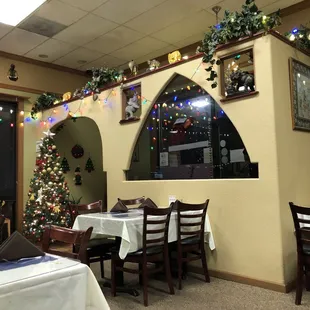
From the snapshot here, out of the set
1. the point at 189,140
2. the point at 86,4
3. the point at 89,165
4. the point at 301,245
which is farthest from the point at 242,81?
the point at 89,165

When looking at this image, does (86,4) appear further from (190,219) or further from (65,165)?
(65,165)

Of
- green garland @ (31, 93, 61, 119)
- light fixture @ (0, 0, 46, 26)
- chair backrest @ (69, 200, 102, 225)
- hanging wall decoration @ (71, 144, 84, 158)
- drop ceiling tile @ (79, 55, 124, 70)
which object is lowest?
chair backrest @ (69, 200, 102, 225)

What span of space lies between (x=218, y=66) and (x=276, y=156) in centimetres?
132

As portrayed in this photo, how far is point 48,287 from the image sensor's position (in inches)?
64.1

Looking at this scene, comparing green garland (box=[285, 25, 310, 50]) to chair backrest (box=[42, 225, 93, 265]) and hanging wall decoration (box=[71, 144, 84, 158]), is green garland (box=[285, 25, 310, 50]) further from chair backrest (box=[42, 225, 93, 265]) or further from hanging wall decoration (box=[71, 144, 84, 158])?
hanging wall decoration (box=[71, 144, 84, 158])

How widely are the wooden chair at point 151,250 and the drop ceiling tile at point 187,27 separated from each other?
3.38 meters

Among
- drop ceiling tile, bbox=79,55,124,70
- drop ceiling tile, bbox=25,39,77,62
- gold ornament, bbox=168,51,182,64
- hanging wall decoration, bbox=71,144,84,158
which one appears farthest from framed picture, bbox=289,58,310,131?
hanging wall decoration, bbox=71,144,84,158

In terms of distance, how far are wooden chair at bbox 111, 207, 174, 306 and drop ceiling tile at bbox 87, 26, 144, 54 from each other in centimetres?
356

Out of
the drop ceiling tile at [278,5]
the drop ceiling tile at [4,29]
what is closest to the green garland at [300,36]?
the drop ceiling tile at [278,5]

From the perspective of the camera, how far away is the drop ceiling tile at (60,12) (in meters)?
4.92

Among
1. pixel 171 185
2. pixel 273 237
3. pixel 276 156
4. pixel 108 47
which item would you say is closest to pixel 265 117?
pixel 276 156

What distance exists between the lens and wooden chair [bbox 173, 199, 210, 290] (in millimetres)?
3758

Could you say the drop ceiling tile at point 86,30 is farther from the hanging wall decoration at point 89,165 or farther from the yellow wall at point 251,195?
the hanging wall decoration at point 89,165

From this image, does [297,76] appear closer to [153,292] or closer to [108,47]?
[153,292]
